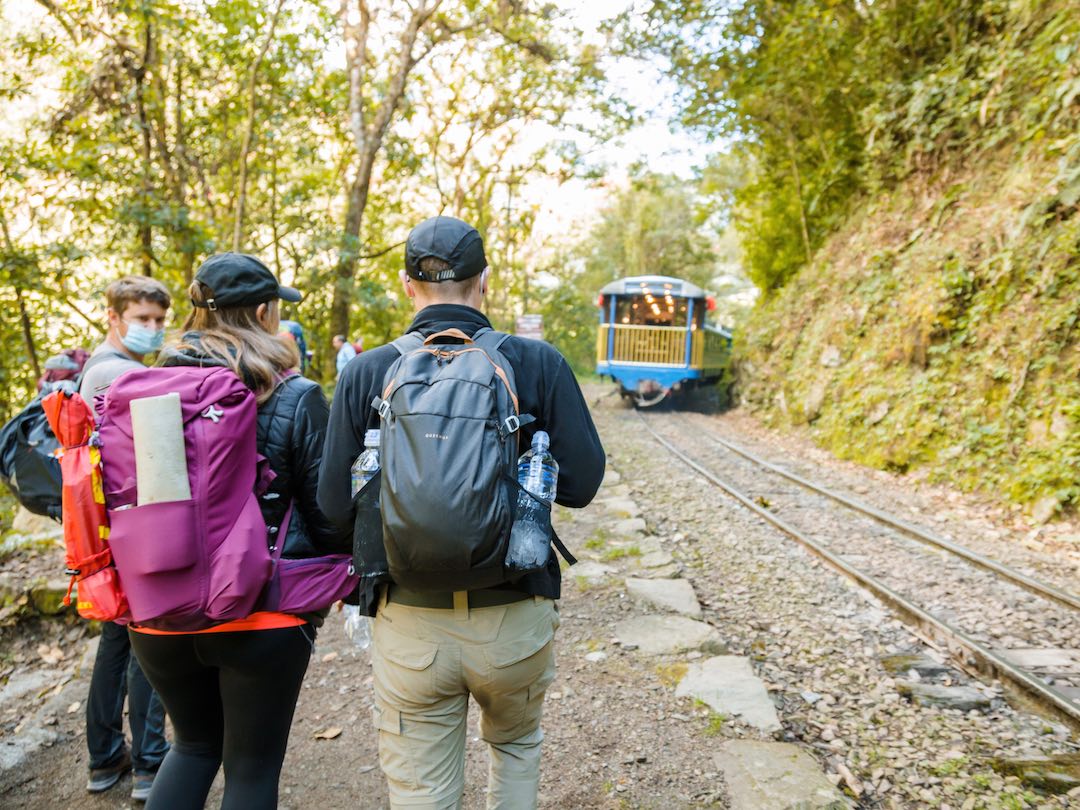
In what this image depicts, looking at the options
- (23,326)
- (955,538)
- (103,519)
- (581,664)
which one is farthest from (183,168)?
(955,538)

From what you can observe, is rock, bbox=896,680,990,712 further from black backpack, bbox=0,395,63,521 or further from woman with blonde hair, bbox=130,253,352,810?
black backpack, bbox=0,395,63,521

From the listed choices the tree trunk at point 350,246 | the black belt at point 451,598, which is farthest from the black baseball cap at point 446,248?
the tree trunk at point 350,246

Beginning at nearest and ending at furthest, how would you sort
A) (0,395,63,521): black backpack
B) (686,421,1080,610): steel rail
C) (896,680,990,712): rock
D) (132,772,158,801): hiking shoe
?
(0,395,63,521): black backpack → (132,772,158,801): hiking shoe → (896,680,990,712): rock → (686,421,1080,610): steel rail

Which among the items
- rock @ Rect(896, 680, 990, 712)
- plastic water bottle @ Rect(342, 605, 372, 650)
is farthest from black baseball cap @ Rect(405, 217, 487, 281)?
rock @ Rect(896, 680, 990, 712)

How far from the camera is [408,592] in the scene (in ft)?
5.45

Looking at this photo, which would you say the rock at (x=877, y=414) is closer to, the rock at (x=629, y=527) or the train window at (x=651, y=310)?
the rock at (x=629, y=527)

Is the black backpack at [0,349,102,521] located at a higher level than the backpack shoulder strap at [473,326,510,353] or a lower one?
lower

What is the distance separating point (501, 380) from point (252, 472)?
0.66 meters

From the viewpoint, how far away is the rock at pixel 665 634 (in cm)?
405

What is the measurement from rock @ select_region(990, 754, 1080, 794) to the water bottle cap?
265cm

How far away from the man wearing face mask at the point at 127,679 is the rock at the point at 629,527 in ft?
14.4

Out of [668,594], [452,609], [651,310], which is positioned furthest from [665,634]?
[651,310]

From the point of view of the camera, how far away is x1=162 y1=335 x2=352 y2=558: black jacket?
185 cm

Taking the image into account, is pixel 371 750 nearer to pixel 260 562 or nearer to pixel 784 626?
pixel 260 562
